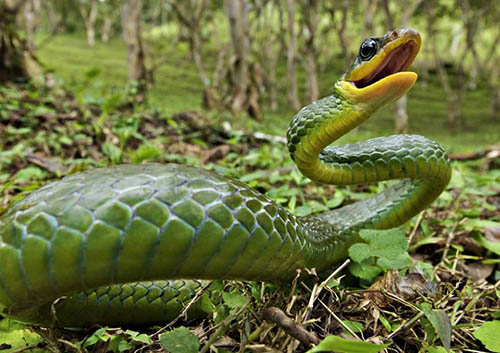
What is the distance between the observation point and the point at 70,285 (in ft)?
2.84

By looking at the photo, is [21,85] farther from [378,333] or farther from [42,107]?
[378,333]

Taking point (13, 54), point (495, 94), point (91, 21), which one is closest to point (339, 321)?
point (13, 54)

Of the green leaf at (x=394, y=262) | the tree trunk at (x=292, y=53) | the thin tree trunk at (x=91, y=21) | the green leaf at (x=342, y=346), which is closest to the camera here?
the green leaf at (x=342, y=346)

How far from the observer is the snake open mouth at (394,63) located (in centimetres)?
139

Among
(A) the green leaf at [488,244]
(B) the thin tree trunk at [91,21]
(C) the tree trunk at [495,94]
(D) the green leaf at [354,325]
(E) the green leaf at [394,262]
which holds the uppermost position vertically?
(B) the thin tree trunk at [91,21]

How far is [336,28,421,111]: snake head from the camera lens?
1.34 meters

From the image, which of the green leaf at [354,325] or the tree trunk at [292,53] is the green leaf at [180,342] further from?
the tree trunk at [292,53]

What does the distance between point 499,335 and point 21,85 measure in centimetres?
507

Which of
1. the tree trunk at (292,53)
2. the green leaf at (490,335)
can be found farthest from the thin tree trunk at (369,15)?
the green leaf at (490,335)

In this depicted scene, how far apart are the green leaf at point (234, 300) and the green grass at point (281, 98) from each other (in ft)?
11.9

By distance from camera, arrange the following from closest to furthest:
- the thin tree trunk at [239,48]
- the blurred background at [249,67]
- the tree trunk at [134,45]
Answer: the blurred background at [249,67] → the thin tree trunk at [239,48] → the tree trunk at [134,45]

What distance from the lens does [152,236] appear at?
0.85 m

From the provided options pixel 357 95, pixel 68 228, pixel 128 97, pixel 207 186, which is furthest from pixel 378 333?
pixel 128 97

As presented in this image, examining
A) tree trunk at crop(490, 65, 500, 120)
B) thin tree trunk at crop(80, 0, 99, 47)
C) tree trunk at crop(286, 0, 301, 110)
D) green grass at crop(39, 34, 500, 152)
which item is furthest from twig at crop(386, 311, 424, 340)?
thin tree trunk at crop(80, 0, 99, 47)
